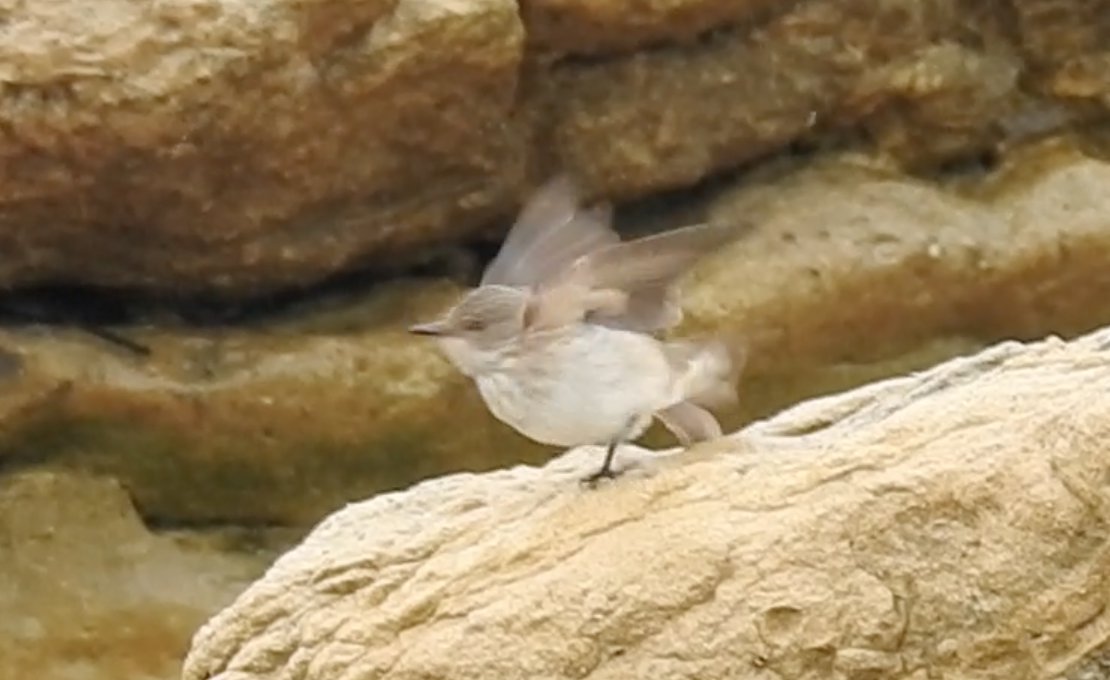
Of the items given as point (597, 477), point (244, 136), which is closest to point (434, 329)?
point (597, 477)

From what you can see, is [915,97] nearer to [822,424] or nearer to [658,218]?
[658,218]

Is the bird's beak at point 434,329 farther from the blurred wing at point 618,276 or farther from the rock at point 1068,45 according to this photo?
the rock at point 1068,45

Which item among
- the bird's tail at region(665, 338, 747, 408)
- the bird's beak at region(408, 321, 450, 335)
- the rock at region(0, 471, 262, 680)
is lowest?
the rock at region(0, 471, 262, 680)

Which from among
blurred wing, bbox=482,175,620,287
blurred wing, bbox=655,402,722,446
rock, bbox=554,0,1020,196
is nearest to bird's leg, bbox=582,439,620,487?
blurred wing, bbox=655,402,722,446

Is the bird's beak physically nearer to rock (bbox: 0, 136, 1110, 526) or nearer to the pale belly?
the pale belly

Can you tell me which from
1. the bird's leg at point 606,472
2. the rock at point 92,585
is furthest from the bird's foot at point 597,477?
the rock at point 92,585

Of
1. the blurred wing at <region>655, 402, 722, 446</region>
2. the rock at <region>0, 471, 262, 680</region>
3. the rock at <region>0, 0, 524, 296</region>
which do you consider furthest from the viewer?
the rock at <region>0, 471, 262, 680</region>

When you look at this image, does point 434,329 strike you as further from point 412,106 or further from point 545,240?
point 412,106
